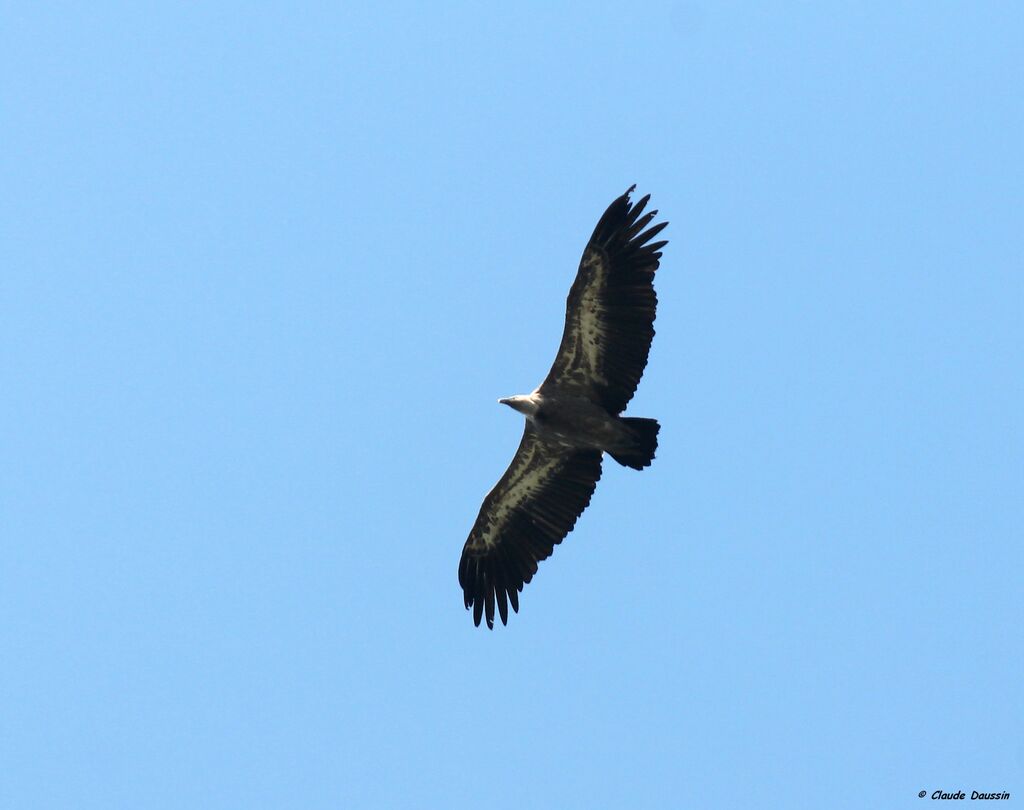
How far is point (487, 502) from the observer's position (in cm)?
2145

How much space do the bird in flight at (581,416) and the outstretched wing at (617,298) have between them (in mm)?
15

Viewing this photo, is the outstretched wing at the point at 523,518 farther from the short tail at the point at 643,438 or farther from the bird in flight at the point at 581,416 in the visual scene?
Answer: the short tail at the point at 643,438

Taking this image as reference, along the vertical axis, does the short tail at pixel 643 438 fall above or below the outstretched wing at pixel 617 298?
below

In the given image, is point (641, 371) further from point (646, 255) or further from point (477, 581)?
point (477, 581)

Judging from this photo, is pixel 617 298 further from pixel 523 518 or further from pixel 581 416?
pixel 523 518

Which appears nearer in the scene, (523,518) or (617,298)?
(617,298)

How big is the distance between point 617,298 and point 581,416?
1863 millimetres

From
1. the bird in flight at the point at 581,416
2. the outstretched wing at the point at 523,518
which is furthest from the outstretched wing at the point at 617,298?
the outstretched wing at the point at 523,518

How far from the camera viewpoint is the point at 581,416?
775 inches

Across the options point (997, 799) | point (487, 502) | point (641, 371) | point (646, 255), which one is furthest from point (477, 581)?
point (997, 799)

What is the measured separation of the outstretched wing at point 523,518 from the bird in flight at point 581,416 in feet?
0.05

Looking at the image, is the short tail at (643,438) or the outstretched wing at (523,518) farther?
the outstretched wing at (523,518)

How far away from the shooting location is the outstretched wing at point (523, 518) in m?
20.8

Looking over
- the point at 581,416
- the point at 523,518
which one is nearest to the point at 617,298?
the point at 581,416
